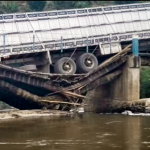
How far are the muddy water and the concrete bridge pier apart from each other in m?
5.91

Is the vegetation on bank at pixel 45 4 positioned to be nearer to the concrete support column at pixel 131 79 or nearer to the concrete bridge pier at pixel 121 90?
the concrete bridge pier at pixel 121 90

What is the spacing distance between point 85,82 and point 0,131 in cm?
1544

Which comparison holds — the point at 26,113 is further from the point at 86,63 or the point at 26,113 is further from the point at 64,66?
the point at 86,63

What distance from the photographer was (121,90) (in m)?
61.3

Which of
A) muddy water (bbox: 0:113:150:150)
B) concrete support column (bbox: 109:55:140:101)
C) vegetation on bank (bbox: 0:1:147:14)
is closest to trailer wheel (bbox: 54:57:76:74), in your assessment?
muddy water (bbox: 0:113:150:150)

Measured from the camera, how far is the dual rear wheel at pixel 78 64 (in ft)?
185

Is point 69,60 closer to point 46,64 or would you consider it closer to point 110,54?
point 46,64

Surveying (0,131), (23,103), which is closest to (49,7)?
(23,103)

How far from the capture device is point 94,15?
61.5 m

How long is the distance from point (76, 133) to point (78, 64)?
15550mm

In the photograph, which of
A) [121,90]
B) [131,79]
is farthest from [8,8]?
[131,79]

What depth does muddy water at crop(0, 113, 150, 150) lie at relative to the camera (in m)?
38.0

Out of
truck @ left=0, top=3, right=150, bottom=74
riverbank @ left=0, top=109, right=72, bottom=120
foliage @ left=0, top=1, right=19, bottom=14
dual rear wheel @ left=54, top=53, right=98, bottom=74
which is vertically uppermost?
foliage @ left=0, top=1, right=19, bottom=14

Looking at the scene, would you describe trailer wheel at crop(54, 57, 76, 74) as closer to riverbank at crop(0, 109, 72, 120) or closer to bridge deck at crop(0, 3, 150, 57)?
bridge deck at crop(0, 3, 150, 57)
